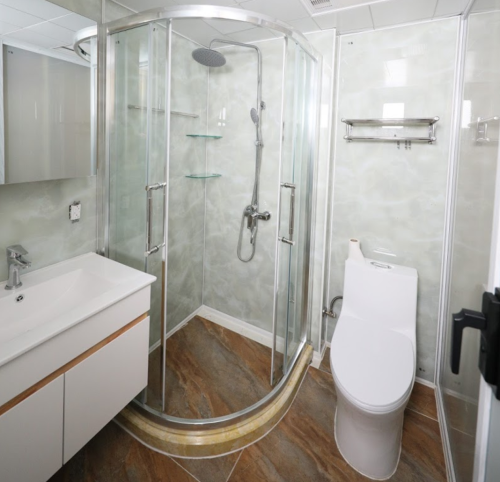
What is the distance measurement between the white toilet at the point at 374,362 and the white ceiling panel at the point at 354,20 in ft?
4.43

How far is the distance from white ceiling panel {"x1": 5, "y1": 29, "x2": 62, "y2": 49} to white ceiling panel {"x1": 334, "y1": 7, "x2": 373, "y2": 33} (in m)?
1.36

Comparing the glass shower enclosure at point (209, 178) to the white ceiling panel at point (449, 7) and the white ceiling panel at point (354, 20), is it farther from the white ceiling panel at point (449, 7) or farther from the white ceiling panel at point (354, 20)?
the white ceiling panel at point (449, 7)

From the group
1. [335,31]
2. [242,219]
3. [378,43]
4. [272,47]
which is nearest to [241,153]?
[242,219]

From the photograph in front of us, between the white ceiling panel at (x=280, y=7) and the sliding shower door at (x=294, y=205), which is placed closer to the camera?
the white ceiling panel at (x=280, y=7)

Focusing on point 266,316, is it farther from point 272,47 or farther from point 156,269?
point 272,47

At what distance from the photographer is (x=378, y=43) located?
188cm

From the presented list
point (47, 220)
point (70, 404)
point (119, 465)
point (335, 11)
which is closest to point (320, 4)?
point (335, 11)

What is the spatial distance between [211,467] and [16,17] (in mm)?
2076

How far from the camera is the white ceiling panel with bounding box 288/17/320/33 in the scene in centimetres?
177

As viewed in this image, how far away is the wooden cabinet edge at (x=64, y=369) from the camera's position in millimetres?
1004

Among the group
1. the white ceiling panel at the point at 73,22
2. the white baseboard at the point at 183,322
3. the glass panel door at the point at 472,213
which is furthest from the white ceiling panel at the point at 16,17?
the glass panel door at the point at 472,213

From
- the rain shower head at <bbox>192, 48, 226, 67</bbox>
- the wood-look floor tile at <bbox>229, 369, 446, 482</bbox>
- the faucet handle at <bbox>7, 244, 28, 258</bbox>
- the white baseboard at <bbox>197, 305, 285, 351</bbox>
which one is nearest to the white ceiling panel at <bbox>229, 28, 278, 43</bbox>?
the rain shower head at <bbox>192, 48, 226, 67</bbox>

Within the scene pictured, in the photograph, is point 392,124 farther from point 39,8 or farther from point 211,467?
point 211,467

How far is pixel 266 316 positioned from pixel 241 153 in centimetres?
114
